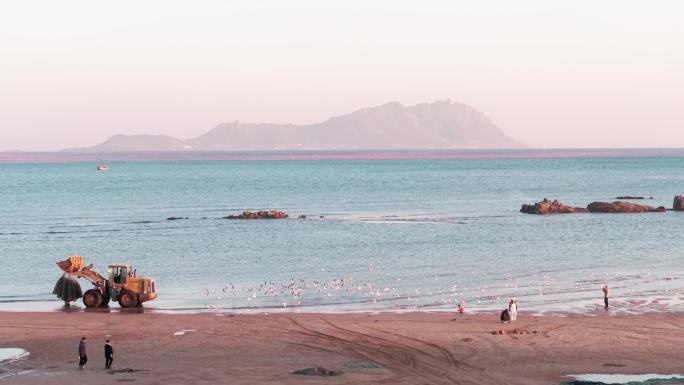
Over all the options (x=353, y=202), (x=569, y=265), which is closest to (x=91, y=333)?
(x=569, y=265)

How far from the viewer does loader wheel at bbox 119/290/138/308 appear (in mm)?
51594

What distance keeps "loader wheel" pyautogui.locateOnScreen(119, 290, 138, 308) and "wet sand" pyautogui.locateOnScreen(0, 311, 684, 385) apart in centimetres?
242

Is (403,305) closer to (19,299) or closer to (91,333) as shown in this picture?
(91,333)

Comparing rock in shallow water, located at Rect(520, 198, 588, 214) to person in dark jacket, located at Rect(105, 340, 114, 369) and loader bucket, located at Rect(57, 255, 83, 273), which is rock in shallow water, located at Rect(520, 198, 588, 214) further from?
person in dark jacket, located at Rect(105, 340, 114, 369)

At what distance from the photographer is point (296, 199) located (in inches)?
6156

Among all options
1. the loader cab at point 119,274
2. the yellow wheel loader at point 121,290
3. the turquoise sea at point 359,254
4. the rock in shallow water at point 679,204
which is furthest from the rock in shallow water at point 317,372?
the rock in shallow water at point 679,204

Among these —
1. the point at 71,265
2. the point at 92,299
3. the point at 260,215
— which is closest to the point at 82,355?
the point at 92,299

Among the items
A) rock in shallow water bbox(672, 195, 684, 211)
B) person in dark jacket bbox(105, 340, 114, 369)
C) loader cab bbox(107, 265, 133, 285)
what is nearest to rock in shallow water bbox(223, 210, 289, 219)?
rock in shallow water bbox(672, 195, 684, 211)

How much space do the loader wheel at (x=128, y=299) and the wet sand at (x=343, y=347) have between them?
2.42m

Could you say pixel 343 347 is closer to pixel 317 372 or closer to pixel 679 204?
pixel 317 372

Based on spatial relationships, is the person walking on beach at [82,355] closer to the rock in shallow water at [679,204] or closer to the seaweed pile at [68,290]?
the seaweed pile at [68,290]

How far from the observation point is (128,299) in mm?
51688

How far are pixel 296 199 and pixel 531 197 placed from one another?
35.1 m

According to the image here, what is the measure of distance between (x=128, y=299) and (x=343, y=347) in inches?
631
